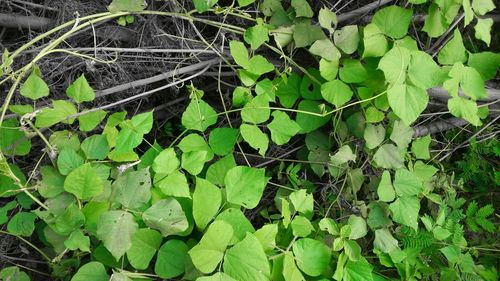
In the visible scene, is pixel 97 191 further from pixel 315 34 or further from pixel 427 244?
pixel 427 244

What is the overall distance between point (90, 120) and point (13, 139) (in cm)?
22

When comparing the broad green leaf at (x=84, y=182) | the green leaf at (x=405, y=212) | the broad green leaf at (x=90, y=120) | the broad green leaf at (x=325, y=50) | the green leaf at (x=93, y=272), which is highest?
the broad green leaf at (x=325, y=50)

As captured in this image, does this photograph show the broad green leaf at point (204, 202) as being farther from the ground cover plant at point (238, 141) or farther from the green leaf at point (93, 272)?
the green leaf at point (93, 272)

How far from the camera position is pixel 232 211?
1001 millimetres

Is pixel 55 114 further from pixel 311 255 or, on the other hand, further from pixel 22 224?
pixel 311 255

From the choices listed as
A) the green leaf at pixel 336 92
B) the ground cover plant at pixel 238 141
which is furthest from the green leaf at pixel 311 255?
the green leaf at pixel 336 92

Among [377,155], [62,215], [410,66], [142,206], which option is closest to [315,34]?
[410,66]

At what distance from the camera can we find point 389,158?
122 cm

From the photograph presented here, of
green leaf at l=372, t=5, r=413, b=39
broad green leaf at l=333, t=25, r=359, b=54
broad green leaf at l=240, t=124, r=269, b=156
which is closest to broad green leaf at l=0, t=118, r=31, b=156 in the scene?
broad green leaf at l=240, t=124, r=269, b=156

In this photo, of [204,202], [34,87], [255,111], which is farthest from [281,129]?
Answer: [34,87]

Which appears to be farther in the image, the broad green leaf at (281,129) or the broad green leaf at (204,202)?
the broad green leaf at (281,129)

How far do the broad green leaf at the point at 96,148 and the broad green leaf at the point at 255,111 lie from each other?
1.15 ft

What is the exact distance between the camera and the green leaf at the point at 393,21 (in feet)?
3.64

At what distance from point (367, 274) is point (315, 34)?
0.65 metres
